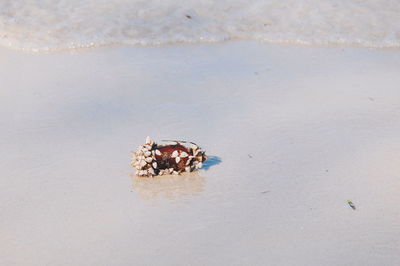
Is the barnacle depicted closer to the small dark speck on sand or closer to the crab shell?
the crab shell

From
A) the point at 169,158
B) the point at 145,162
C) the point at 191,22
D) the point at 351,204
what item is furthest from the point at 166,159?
the point at 191,22

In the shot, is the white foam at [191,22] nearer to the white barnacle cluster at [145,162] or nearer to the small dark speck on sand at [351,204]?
the white barnacle cluster at [145,162]

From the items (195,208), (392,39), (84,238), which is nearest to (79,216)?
(84,238)

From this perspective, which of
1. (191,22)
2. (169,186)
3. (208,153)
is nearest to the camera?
(169,186)

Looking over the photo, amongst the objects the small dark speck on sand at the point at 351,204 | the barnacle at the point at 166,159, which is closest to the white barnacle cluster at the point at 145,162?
the barnacle at the point at 166,159

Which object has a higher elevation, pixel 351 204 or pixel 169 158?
pixel 169 158

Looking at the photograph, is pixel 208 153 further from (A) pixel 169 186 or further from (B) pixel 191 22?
(B) pixel 191 22
